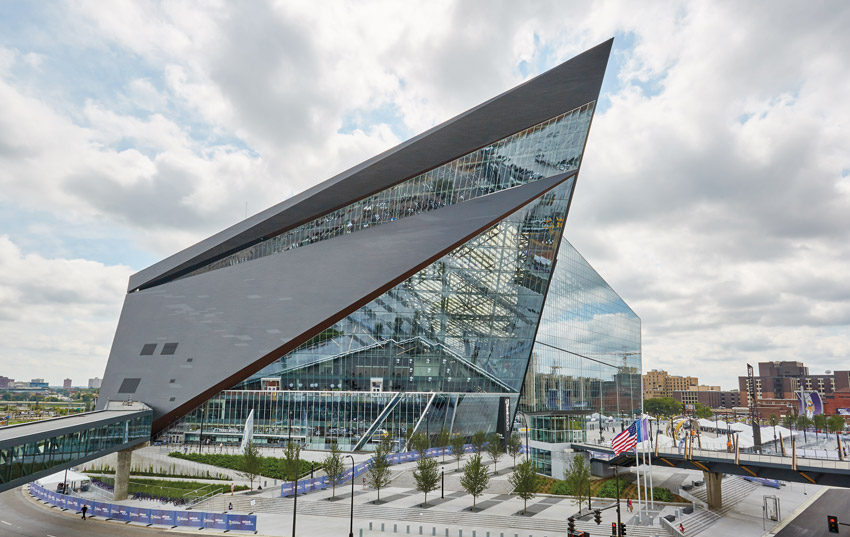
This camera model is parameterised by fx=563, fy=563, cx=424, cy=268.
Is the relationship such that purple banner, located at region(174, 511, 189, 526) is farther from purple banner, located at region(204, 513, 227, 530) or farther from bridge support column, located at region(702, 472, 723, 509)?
bridge support column, located at region(702, 472, 723, 509)

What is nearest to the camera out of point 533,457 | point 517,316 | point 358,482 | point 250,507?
point 250,507

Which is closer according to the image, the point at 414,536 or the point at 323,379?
the point at 414,536

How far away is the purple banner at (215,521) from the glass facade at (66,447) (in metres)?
8.49

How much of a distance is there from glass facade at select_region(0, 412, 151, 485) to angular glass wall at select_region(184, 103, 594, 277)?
1023 inches

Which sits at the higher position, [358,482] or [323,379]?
[323,379]

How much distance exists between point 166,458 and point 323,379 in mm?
15377

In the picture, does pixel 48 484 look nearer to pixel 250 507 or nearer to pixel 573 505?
pixel 250 507

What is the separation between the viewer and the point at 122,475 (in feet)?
135

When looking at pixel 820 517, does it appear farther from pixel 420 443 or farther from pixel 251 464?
pixel 251 464

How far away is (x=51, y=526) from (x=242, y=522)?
36.8 ft

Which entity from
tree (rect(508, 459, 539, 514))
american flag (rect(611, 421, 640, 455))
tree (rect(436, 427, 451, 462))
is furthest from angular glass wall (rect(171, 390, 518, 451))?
american flag (rect(611, 421, 640, 455))

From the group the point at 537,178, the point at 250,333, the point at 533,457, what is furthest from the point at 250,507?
the point at 537,178

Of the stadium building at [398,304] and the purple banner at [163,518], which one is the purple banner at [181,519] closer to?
the purple banner at [163,518]

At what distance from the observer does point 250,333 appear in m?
52.4
